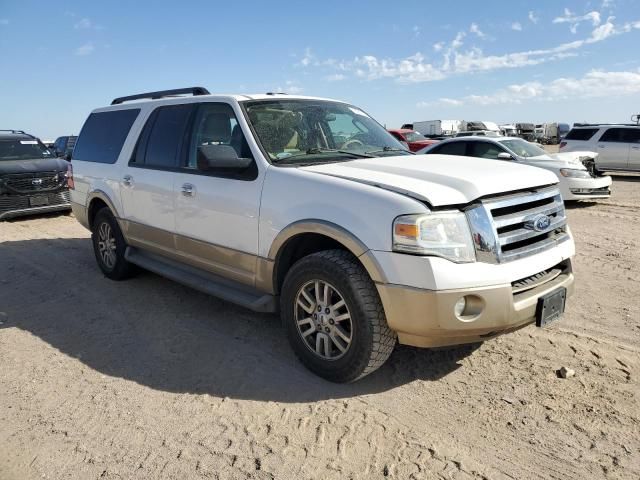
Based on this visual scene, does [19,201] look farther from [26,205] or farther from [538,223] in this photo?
[538,223]

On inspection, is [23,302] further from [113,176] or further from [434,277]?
[434,277]

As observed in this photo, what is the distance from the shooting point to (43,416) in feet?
10.5

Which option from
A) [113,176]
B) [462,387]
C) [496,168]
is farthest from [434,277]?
[113,176]

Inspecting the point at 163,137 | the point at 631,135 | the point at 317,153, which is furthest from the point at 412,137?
the point at 317,153

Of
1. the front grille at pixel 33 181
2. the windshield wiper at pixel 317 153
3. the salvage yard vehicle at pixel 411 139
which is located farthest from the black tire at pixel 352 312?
the salvage yard vehicle at pixel 411 139

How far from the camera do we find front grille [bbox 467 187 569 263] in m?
3.01

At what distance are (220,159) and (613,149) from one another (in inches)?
648

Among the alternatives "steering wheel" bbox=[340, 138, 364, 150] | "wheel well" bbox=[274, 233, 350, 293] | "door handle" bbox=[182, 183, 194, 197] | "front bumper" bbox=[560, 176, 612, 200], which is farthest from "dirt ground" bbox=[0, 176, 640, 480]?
"front bumper" bbox=[560, 176, 612, 200]

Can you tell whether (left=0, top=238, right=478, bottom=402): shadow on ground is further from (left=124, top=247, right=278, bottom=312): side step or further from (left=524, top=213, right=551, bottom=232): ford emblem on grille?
(left=524, top=213, right=551, bottom=232): ford emblem on grille

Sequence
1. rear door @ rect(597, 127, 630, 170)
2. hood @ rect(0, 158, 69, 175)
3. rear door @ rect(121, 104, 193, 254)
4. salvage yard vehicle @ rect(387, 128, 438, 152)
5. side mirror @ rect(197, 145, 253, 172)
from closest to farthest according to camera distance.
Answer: side mirror @ rect(197, 145, 253, 172) → rear door @ rect(121, 104, 193, 254) → hood @ rect(0, 158, 69, 175) → rear door @ rect(597, 127, 630, 170) → salvage yard vehicle @ rect(387, 128, 438, 152)

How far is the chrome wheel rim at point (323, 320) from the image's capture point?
3334 millimetres

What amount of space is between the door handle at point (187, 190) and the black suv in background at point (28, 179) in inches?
297

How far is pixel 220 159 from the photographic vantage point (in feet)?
12.1

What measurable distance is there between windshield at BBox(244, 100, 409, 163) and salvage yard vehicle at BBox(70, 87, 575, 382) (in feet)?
0.05
